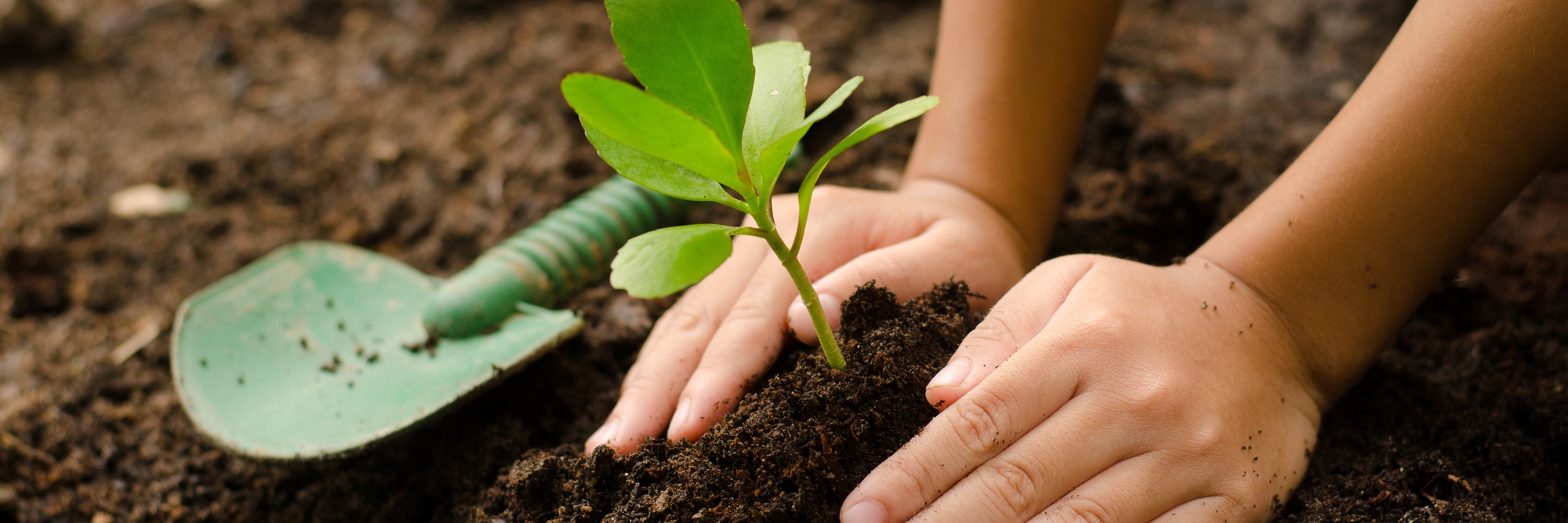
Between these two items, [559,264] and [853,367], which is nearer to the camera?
[853,367]

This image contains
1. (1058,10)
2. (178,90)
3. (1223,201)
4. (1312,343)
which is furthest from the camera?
(178,90)

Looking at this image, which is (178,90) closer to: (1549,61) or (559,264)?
(559,264)

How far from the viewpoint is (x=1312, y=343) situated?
1.02 meters

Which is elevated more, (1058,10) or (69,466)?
(1058,10)

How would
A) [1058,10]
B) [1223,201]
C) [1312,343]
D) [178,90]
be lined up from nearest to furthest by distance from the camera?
[1312,343], [1058,10], [1223,201], [178,90]

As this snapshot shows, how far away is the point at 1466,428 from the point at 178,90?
286 centimetres

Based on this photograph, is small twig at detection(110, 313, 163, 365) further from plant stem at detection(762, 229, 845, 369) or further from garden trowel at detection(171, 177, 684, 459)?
plant stem at detection(762, 229, 845, 369)

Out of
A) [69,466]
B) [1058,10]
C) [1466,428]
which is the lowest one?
[69,466]

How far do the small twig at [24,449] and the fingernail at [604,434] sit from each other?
94cm

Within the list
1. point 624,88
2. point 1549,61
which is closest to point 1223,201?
point 1549,61

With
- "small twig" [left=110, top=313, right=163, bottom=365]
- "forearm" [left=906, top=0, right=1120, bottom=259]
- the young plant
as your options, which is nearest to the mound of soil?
the young plant

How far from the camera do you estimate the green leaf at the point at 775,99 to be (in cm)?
79

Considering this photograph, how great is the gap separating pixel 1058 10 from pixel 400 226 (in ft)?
4.37

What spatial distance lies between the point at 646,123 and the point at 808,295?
257 millimetres
